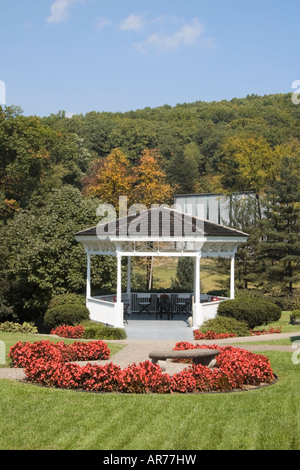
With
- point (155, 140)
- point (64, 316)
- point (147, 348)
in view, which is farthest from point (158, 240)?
point (155, 140)

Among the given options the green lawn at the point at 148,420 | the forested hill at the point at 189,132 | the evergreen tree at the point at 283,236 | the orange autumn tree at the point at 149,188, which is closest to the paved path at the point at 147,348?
the green lawn at the point at 148,420

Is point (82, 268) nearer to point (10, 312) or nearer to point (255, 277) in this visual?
point (10, 312)

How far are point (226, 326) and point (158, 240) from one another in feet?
13.6

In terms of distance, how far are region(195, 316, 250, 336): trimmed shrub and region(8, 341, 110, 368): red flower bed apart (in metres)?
6.92

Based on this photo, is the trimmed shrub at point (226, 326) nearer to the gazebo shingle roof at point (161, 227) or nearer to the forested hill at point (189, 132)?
the gazebo shingle roof at point (161, 227)

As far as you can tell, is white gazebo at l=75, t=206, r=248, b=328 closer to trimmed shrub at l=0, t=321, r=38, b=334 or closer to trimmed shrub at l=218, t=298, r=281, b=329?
trimmed shrub at l=218, t=298, r=281, b=329

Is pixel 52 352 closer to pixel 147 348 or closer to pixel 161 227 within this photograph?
pixel 147 348

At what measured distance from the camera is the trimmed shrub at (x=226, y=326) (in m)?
21.9

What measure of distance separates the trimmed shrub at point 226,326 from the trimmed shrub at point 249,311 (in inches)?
23.3

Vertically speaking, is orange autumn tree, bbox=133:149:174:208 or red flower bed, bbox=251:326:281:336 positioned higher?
orange autumn tree, bbox=133:149:174:208

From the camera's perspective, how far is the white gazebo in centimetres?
2327

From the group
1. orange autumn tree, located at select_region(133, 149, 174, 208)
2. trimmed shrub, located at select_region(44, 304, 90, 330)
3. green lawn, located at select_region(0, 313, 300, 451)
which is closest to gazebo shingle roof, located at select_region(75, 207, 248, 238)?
trimmed shrub, located at select_region(44, 304, 90, 330)
